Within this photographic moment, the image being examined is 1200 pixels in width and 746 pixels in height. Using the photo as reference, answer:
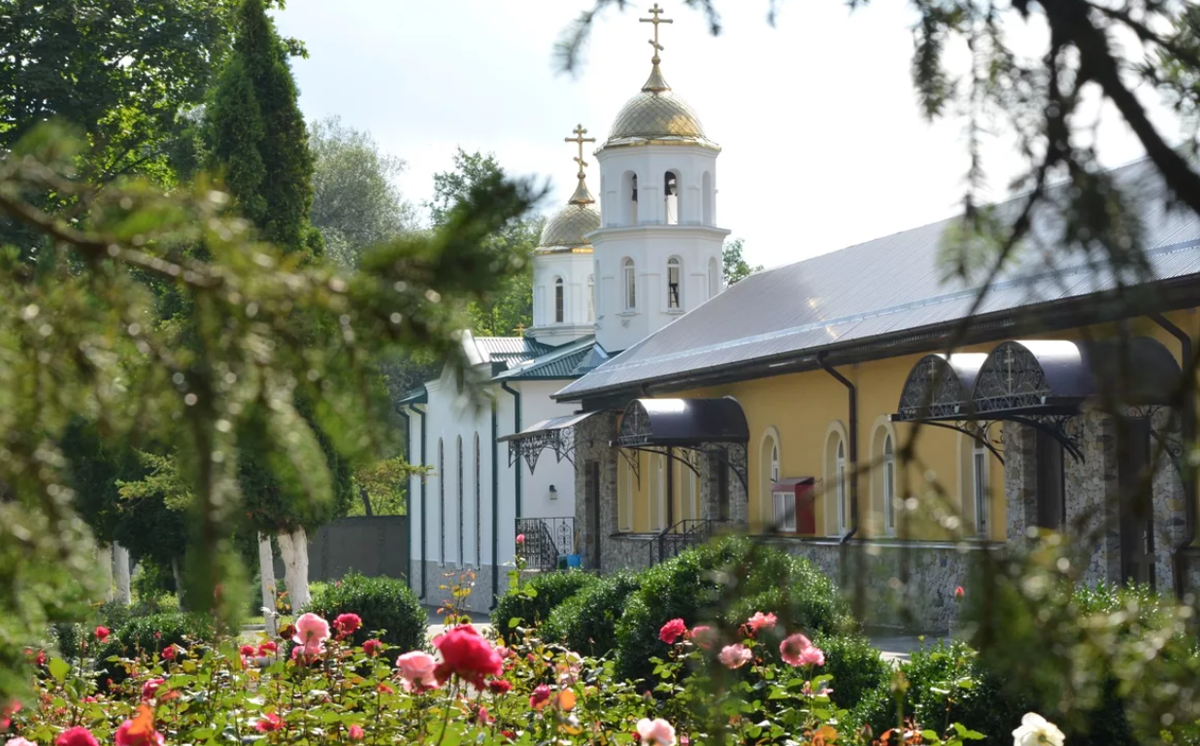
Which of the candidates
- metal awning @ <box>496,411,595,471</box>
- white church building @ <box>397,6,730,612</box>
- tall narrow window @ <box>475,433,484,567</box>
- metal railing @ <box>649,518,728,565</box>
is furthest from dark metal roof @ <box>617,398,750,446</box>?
tall narrow window @ <box>475,433,484,567</box>

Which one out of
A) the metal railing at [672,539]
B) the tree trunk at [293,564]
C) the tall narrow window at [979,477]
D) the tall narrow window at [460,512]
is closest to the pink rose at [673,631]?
the tall narrow window at [979,477]

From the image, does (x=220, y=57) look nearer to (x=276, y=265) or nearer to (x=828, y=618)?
(x=828, y=618)

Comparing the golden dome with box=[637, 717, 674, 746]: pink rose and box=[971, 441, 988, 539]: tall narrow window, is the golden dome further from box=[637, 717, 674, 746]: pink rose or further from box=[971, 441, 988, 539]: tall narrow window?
box=[637, 717, 674, 746]: pink rose

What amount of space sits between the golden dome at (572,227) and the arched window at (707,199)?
654 cm

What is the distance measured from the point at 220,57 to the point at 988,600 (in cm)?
2233

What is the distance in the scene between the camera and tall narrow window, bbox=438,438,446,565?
38.4 metres

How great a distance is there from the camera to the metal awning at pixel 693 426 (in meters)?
22.4

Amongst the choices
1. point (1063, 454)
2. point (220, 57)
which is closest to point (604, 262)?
point (220, 57)

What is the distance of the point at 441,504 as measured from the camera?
126 ft

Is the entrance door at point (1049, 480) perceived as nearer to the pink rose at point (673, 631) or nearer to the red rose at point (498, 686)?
the pink rose at point (673, 631)

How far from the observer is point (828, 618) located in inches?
358

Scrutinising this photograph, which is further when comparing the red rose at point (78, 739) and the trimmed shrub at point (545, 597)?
the trimmed shrub at point (545, 597)

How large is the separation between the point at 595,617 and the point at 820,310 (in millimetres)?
10779

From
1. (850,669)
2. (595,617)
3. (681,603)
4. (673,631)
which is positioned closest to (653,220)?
(595,617)
